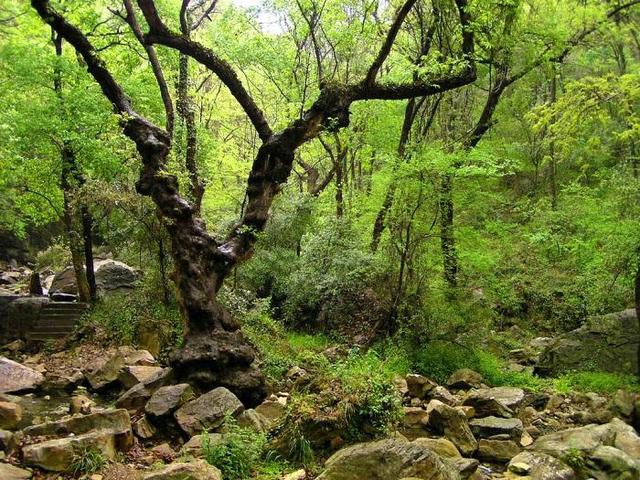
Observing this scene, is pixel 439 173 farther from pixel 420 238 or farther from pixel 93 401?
pixel 93 401

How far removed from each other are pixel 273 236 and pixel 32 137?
728cm

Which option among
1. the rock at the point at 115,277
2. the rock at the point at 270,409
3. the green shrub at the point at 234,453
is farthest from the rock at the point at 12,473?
the rock at the point at 115,277

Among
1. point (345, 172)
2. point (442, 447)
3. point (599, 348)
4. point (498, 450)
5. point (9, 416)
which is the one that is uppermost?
point (345, 172)

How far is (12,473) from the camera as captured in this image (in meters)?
4.94

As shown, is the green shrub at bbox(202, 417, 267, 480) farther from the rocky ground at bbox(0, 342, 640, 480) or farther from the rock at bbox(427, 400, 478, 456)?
the rock at bbox(427, 400, 478, 456)

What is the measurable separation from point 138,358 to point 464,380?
6551 mm

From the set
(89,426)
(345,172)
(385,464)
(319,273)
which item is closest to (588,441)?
(385,464)

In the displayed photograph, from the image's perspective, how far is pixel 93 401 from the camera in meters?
8.62

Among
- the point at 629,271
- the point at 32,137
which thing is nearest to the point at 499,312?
the point at 629,271

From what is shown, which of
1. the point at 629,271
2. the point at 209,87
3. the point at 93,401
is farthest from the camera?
the point at 209,87

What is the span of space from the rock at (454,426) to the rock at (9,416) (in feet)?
18.5

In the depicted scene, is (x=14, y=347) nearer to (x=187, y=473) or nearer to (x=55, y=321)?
(x=55, y=321)

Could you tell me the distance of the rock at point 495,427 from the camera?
7331 mm

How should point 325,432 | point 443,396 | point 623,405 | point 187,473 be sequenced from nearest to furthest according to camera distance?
point 187,473 < point 325,432 < point 623,405 < point 443,396
